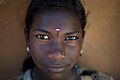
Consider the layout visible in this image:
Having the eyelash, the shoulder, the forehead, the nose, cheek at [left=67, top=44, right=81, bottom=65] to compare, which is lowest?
the shoulder

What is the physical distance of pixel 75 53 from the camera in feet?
3.27

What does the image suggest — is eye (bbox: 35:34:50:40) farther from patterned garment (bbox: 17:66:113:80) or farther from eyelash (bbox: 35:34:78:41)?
patterned garment (bbox: 17:66:113:80)

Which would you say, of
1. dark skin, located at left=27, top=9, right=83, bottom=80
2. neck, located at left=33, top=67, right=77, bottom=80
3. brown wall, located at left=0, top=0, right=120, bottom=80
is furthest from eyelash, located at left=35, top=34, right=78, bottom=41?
brown wall, located at left=0, top=0, right=120, bottom=80

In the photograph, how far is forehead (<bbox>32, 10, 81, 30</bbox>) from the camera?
0.97 meters

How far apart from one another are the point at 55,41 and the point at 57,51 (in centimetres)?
3

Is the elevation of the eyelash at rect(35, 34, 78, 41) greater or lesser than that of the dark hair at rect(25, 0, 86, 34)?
lesser

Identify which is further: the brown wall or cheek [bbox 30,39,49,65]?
the brown wall

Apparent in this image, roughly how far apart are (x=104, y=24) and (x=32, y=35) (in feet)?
1.17

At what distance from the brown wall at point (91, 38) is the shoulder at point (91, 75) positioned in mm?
80

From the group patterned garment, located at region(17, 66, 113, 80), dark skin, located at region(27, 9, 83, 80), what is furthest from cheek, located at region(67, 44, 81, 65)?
patterned garment, located at region(17, 66, 113, 80)

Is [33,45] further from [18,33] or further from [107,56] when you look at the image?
[107,56]

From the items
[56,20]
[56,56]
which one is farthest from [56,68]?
[56,20]

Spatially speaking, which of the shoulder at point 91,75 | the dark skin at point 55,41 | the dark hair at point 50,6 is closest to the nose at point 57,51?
the dark skin at point 55,41

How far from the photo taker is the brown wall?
122 centimetres
